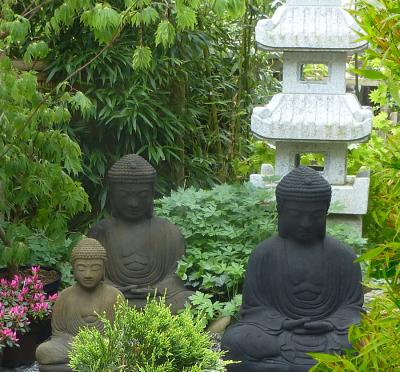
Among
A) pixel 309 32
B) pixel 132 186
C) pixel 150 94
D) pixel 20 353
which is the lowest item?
pixel 20 353

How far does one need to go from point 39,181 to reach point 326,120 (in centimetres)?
218

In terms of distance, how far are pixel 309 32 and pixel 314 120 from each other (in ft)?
2.08

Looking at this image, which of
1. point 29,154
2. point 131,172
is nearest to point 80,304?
point 131,172

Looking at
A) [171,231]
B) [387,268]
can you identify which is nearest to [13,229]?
[171,231]

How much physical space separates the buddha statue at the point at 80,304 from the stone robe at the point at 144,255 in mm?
529

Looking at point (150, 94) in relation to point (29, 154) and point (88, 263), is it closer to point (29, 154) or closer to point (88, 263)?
point (29, 154)

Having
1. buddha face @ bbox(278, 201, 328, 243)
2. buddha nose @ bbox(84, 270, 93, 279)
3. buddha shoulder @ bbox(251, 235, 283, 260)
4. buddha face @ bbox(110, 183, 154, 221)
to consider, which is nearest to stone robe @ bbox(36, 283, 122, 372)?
buddha nose @ bbox(84, 270, 93, 279)

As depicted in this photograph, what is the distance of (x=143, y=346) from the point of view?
3264mm

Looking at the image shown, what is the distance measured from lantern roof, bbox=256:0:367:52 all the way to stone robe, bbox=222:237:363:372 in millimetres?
1795

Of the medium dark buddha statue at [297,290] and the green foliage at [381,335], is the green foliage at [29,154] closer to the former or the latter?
the medium dark buddha statue at [297,290]

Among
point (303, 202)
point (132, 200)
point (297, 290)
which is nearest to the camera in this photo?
point (303, 202)

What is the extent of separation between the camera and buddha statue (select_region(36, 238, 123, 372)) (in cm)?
478

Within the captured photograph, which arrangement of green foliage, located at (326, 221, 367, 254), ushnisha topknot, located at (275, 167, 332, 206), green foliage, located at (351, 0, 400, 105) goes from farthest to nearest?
green foliage, located at (326, 221, 367, 254) → ushnisha topknot, located at (275, 167, 332, 206) → green foliage, located at (351, 0, 400, 105)

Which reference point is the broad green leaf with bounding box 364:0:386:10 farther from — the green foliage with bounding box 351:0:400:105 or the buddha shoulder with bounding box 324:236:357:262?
the buddha shoulder with bounding box 324:236:357:262
